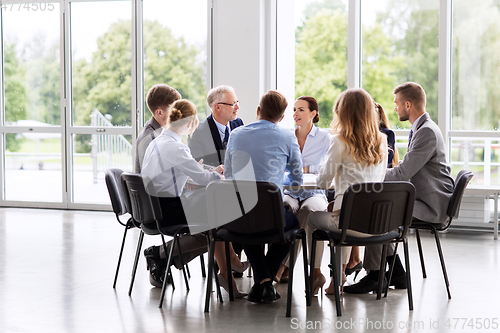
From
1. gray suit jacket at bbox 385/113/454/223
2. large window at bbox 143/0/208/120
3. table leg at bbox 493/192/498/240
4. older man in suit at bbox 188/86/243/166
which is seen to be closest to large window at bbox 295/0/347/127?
large window at bbox 143/0/208/120

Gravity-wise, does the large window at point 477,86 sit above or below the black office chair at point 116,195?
above

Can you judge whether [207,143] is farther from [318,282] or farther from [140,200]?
[318,282]

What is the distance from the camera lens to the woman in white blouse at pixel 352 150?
10.9 ft

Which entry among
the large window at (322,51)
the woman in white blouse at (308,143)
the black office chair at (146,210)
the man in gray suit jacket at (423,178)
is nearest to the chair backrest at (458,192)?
the man in gray suit jacket at (423,178)

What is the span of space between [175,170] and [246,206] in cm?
69

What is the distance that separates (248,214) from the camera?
10.5ft

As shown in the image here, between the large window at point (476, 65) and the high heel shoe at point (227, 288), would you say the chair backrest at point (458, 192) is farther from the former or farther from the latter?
the large window at point (476, 65)

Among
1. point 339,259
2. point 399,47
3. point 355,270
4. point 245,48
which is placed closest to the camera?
point 339,259

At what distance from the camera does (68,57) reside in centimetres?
772

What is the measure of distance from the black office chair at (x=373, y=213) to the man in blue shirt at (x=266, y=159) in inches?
14.1

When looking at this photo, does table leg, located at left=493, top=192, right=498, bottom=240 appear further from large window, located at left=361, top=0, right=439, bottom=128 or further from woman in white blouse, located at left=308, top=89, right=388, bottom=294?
woman in white blouse, located at left=308, top=89, right=388, bottom=294

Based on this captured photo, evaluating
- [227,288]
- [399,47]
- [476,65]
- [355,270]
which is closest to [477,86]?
[476,65]

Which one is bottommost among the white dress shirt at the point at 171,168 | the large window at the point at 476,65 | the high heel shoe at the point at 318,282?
the high heel shoe at the point at 318,282

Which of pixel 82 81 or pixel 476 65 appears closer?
pixel 476 65
